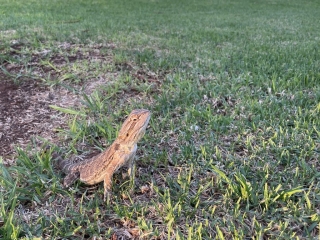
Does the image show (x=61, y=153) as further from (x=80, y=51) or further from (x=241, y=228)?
(x=80, y=51)

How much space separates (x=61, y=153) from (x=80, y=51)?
250 cm

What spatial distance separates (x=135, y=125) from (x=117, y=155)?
0.80ft

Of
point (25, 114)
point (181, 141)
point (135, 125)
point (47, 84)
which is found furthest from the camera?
point (47, 84)

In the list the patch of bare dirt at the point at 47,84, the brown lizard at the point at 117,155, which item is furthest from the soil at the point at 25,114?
the brown lizard at the point at 117,155

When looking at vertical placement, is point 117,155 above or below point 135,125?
below

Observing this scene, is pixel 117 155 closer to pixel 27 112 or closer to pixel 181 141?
pixel 181 141

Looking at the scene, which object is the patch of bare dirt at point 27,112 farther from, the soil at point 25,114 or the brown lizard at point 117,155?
the brown lizard at point 117,155

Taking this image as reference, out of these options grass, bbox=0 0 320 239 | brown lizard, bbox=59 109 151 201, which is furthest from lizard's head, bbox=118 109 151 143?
grass, bbox=0 0 320 239

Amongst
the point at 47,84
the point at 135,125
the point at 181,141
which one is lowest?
the point at 181,141

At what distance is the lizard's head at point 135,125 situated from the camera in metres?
2.08

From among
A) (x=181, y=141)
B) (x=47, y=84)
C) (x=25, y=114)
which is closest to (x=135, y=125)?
(x=181, y=141)

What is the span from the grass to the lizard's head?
37 cm

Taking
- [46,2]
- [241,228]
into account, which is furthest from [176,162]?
[46,2]

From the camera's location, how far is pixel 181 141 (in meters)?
2.78
